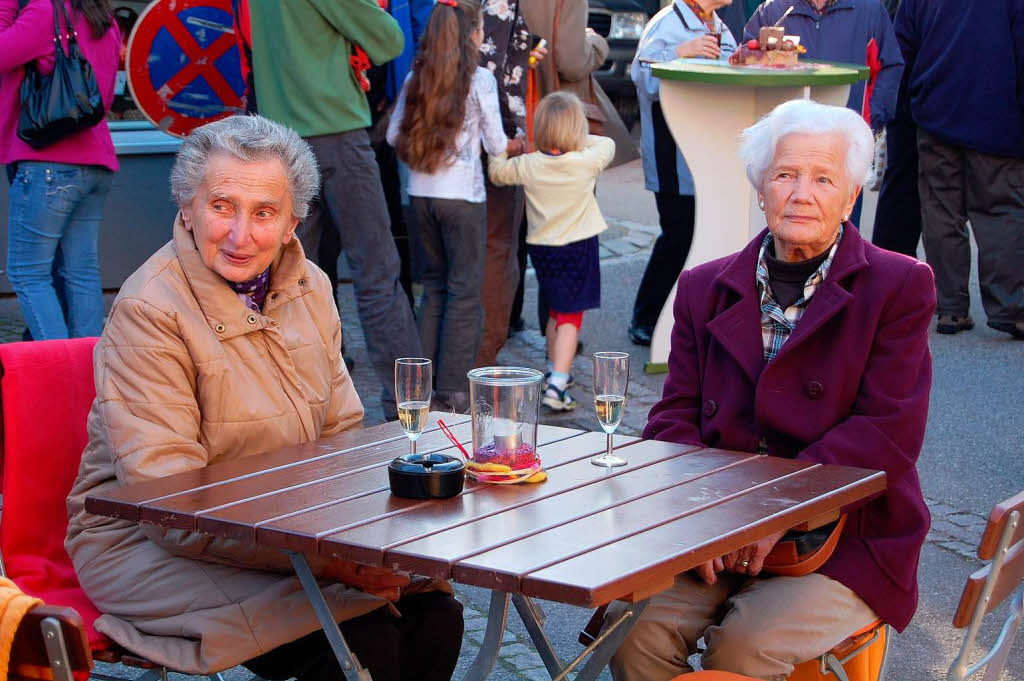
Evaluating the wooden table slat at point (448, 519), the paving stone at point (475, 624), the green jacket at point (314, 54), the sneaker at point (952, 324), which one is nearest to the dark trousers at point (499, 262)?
the green jacket at point (314, 54)

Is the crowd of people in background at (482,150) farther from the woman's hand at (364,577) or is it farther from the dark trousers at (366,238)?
the woman's hand at (364,577)

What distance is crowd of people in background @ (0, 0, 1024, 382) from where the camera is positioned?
5613 mm

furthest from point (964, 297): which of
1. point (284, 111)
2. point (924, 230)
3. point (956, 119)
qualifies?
point (284, 111)

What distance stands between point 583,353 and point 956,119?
97.4 inches

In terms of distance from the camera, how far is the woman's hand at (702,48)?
680 cm

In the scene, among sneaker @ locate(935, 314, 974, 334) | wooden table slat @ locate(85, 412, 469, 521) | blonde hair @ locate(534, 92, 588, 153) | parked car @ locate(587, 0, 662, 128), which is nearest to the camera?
wooden table slat @ locate(85, 412, 469, 521)

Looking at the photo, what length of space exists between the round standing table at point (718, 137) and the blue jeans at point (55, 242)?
8.83 ft

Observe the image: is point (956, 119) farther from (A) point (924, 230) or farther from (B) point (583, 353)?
(B) point (583, 353)

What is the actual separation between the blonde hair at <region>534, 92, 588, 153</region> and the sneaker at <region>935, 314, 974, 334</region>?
103 inches

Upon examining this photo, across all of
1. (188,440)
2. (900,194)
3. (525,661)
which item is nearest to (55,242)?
(525,661)

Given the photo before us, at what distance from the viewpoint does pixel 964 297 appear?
7.64 meters

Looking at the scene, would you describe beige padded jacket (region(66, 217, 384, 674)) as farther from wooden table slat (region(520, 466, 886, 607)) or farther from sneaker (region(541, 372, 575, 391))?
sneaker (region(541, 372, 575, 391))

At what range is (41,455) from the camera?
124 inches

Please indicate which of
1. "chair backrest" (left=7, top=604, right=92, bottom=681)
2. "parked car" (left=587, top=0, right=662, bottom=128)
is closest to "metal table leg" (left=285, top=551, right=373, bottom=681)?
"chair backrest" (left=7, top=604, right=92, bottom=681)
